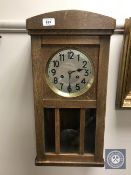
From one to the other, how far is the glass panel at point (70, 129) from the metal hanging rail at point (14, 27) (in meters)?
0.36

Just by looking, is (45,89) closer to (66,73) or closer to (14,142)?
(66,73)

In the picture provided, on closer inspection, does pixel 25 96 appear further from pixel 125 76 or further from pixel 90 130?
pixel 125 76

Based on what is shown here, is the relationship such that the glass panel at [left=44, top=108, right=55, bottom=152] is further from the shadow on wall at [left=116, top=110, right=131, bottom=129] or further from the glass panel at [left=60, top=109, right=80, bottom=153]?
the shadow on wall at [left=116, top=110, right=131, bottom=129]

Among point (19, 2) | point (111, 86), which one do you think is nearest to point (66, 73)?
point (111, 86)

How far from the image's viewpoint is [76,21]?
0.77 m

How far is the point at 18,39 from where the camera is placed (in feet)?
3.24

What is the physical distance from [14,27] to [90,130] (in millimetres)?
501

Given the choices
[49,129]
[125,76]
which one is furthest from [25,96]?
[125,76]

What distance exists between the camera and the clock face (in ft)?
2.74

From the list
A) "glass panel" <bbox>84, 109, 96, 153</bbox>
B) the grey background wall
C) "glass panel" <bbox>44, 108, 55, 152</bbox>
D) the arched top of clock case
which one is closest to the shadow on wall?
the grey background wall

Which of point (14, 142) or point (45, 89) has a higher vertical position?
point (45, 89)

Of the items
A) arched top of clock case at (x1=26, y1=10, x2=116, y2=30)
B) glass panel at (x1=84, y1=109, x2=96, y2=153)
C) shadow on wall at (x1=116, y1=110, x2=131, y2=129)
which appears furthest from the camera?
shadow on wall at (x1=116, y1=110, x2=131, y2=129)

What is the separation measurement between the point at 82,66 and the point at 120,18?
28 cm

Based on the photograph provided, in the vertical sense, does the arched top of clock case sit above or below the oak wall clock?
above
